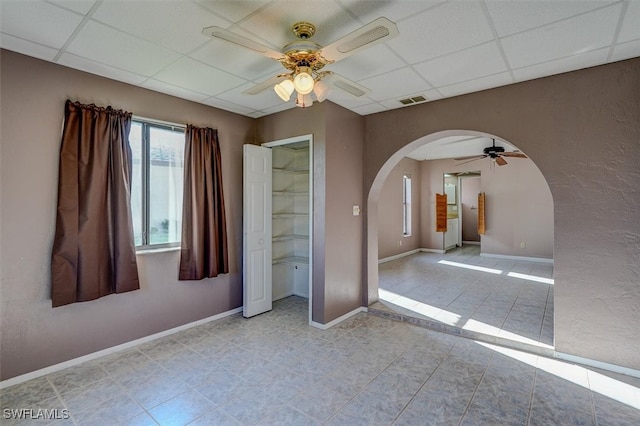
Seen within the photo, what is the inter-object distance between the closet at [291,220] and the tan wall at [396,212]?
2811 millimetres

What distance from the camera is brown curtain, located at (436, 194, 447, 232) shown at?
27.7ft

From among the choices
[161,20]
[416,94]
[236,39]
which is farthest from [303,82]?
[416,94]

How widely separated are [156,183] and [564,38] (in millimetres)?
3902

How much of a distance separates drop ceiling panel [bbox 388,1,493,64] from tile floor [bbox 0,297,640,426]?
2.66 metres

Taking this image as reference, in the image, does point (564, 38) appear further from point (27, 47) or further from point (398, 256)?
point (398, 256)

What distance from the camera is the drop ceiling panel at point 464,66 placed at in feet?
8.01

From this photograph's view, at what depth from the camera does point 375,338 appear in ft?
10.8

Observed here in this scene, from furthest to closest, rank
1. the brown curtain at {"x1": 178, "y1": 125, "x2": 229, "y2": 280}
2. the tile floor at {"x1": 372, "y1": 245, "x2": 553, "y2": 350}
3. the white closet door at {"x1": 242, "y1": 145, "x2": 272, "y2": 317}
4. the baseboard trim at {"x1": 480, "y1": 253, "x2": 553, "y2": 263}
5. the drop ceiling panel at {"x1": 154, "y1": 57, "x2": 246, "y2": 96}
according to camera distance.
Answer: the baseboard trim at {"x1": 480, "y1": 253, "x2": 553, "y2": 263} < the white closet door at {"x1": 242, "y1": 145, "x2": 272, "y2": 317} < the brown curtain at {"x1": 178, "y1": 125, "x2": 229, "y2": 280} < the tile floor at {"x1": 372, "y1": 245, "x2": 553, "y2": 350} < the drop ceiling panel at {"x1": 154, "y1": 57, "x2": 246, "y2": 96}

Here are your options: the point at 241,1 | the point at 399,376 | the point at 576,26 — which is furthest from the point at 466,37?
the point at 399,376

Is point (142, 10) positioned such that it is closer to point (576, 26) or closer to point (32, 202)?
point (32, 202)

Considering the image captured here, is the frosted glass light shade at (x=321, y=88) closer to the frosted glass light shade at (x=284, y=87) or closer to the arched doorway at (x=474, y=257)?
the frosted glass light shade at (x=284, y=87)

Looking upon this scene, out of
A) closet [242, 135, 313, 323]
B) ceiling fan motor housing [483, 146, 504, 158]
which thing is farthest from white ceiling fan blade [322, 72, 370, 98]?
ceiling fan motor housing [483, 146, 504, 158]

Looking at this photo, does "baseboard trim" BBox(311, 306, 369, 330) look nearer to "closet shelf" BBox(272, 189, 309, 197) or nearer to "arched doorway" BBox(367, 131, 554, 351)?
"arched doorway" BBox(367, 131, 554, 351)

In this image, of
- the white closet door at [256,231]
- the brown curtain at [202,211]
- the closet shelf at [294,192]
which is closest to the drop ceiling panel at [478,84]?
the white closet door at [256,231]
